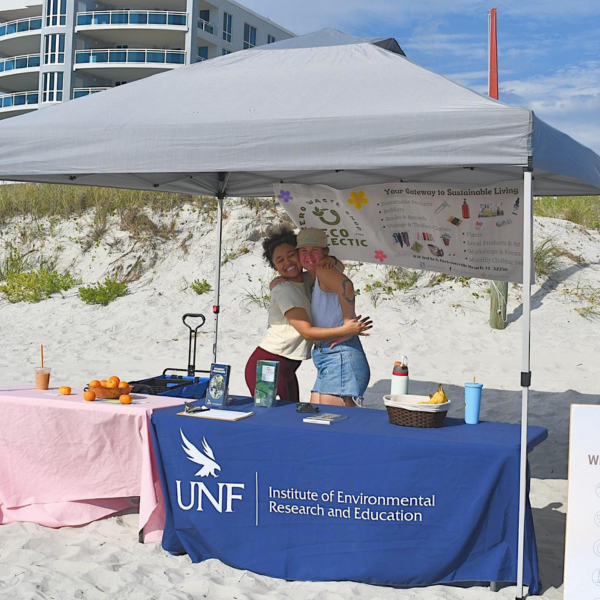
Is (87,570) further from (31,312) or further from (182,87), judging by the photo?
(31,312)

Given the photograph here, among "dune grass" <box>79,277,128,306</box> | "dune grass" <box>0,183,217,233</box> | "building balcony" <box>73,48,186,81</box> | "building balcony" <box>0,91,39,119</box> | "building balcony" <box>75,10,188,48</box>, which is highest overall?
"building balcony" <box>75,10,188,48</box>

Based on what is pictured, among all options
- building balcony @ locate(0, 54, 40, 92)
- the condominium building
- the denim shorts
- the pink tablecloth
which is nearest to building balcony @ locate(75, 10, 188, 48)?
the condominium building

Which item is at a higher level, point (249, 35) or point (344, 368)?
point (249, 35)

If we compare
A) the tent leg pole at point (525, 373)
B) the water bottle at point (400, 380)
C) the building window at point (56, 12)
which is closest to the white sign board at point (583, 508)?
the tent leg pole at point (525, 373)

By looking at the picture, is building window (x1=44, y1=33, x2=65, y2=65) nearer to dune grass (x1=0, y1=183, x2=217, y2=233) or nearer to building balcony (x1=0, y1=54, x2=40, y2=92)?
building balcony (x1=0, y1=54, x2=40, y2=92)

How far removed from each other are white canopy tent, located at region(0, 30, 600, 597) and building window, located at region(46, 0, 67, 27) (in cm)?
3663

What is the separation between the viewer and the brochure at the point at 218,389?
3.88 m

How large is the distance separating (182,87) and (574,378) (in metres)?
5.87

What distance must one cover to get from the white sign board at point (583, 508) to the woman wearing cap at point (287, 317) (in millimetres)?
1420

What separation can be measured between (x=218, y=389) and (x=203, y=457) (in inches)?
15.8

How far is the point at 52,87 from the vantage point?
3744cm

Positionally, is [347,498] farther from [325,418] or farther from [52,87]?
[52,87]

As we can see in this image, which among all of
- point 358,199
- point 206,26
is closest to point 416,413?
point 358,199

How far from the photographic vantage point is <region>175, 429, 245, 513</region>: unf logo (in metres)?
3.59
